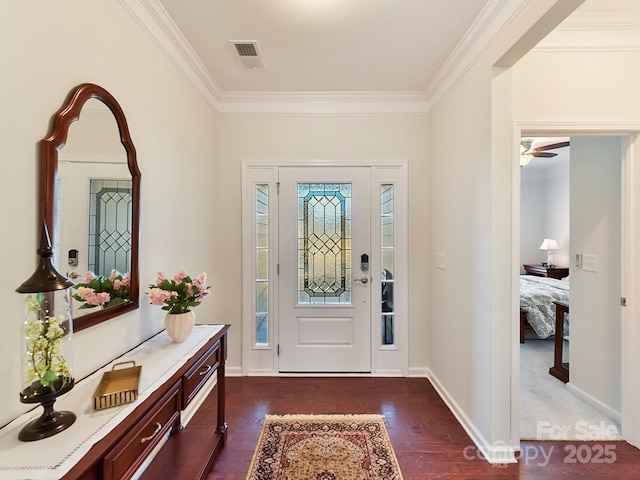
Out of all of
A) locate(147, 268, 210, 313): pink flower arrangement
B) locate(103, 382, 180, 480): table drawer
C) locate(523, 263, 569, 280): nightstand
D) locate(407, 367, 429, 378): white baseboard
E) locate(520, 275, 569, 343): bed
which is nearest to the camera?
locate(103, 382, 180, 480): table drawer

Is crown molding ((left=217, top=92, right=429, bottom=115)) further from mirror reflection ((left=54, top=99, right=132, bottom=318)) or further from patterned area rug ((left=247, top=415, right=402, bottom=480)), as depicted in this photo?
patterned area rug ((left=247, top=415, right=402, bottom=480))

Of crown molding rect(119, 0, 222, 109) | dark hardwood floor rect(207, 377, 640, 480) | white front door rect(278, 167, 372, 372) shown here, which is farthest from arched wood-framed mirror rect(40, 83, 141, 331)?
white front door rect(278, 167, 372, 372)

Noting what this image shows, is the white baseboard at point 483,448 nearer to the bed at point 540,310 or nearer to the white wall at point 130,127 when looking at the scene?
the bed at point 540,310

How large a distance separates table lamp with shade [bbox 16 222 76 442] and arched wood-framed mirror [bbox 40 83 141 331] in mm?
262

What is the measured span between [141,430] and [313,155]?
246 centimetres

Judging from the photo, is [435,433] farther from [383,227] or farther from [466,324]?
[383,227]

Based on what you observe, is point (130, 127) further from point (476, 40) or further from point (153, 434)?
point (476, 40)

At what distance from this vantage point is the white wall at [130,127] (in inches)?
38.0

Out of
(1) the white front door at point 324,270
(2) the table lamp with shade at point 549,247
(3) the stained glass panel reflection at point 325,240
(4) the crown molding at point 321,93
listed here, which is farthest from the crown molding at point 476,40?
(2) the table lamp with shade at point 549,247

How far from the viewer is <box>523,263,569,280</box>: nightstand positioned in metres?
5.50

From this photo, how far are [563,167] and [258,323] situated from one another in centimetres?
664

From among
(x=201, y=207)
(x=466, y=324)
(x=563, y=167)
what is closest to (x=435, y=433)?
(x=466, y=324)

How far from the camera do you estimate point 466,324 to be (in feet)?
7.06

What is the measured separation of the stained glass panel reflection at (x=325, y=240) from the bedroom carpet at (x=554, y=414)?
168cm
